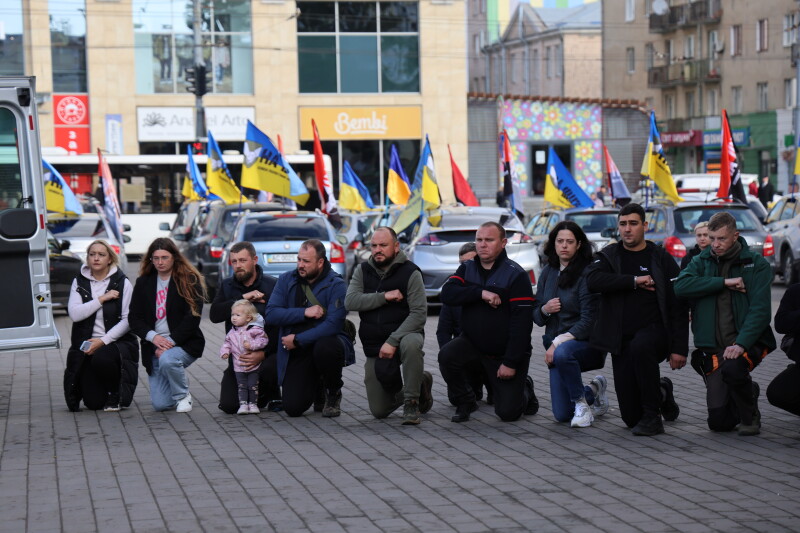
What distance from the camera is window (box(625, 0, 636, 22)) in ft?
241

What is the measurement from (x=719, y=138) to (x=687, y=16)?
828 centimetres

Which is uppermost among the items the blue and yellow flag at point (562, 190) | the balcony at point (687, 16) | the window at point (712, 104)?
the balcony at point (687, 16)

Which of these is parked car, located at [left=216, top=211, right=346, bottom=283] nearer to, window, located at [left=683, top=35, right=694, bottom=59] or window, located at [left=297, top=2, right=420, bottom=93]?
window, located at [left=297, top=2, right=420, bottom=93]

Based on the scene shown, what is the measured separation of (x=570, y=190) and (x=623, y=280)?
55.4 feet

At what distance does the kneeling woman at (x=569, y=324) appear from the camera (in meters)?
9.48

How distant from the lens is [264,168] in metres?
22.7

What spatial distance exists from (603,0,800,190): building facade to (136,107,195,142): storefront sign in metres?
23.1

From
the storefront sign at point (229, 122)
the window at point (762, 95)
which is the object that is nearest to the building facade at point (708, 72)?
the window at point (762, 95)

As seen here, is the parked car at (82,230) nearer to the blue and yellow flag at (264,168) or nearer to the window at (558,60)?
the blue and yellow flag at (264,168)

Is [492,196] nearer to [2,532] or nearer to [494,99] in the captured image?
[494,99]

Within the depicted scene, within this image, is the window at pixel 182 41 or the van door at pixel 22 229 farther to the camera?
the window at pixel 182 41

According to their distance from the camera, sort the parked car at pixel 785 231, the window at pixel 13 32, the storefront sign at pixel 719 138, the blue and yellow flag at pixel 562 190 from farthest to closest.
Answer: the storefront sign at pixel 719 138 < the window at pixel 13 32 < the blue and yellow flag at pixel 562 190 < the parked car at pixel 785 231

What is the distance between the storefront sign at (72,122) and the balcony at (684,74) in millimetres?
34528

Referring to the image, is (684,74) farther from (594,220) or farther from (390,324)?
(390,324)
